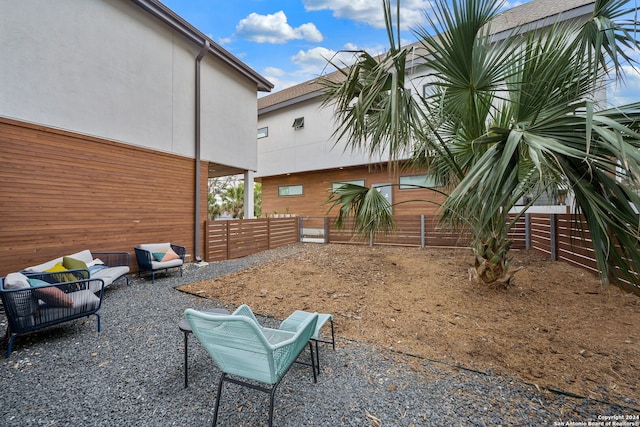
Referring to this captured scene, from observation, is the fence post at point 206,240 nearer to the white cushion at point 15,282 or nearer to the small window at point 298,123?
the white cushion at point 15,282

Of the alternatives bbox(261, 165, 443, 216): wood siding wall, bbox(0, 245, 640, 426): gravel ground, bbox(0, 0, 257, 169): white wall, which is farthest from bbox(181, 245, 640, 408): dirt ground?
bbox(261, 165, 443, 216): wood siding wall

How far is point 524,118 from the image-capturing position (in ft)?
9.41

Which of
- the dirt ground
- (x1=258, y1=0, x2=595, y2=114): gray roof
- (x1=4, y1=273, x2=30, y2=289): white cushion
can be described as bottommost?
the dirt ground

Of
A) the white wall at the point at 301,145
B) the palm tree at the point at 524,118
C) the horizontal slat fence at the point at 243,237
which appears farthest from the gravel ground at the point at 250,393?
the white wall at the point at 301,145

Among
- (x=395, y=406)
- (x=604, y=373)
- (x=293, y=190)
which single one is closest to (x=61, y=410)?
(x=395, y=406)

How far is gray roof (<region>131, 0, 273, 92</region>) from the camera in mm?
6150

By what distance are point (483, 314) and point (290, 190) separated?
11314 mm

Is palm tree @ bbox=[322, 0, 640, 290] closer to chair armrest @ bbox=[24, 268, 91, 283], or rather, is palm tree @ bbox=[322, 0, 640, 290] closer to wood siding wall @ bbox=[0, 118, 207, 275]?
chair armrest @ bbox=[24, 268, 91, 283]

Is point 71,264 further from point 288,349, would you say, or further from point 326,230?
point 326,230

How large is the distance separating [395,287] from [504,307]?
5.26ft

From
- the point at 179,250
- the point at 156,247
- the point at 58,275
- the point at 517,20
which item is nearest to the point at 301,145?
the point at 179,250

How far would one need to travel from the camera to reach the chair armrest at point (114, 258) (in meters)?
5.37

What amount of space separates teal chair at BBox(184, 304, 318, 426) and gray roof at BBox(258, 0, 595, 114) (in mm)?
2464

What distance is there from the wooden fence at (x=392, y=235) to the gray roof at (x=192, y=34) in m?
5.09
